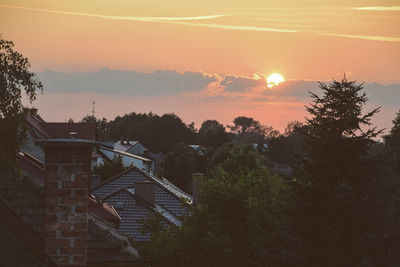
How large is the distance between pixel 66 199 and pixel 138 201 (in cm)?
2833

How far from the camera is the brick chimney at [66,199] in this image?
7184 mm

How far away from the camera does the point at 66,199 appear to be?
727cm

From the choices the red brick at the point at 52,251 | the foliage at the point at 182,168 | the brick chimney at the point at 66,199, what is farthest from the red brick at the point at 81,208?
the foliage at the point at 182,168

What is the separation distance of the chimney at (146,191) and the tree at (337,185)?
1181cm

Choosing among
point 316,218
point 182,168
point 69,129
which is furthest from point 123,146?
point 316,218

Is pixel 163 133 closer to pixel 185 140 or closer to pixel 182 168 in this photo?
pixel 185 140

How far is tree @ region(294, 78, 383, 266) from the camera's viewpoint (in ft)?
81.0

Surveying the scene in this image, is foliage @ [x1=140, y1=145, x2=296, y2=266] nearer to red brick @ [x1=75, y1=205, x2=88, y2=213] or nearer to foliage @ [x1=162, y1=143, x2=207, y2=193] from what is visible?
red brick @ [x1=75, y1=205, x2=88, y2=213]

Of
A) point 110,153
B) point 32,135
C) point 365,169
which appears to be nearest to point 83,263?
point 365,169

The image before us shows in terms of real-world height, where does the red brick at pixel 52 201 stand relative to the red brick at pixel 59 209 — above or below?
above

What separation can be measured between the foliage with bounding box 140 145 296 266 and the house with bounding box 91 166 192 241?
1691 millimetres

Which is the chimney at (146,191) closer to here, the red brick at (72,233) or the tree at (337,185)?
the tree at (337,185)

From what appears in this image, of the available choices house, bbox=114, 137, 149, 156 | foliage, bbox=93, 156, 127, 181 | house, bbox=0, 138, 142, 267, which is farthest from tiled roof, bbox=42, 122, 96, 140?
house, bbox=114, 137, 149, 156

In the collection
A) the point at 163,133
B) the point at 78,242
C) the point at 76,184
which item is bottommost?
the point at 78,242
